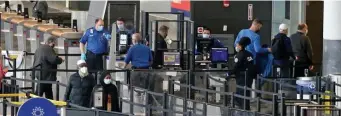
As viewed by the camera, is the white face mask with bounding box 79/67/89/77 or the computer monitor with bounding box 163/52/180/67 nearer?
the white face mask with bounding box 79/67/89/77

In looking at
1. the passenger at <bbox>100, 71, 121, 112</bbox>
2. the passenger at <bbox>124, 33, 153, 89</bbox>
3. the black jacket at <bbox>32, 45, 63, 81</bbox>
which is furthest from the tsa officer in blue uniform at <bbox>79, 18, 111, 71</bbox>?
the passenger at <bbox>100, 71, 121, 112</bbox>

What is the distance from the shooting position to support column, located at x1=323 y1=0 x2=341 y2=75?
77.2 ft

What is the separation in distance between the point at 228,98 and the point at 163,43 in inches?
193

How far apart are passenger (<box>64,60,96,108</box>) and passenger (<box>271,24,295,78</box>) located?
14.1ft

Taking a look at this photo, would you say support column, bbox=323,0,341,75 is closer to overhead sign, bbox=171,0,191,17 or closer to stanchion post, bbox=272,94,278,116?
stanchion post, bbox=272,94,278,116

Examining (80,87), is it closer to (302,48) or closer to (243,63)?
(243,63)

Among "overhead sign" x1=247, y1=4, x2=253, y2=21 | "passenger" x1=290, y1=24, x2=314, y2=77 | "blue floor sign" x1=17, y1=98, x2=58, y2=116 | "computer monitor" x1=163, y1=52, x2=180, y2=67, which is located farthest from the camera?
"overhead sign" x1=247, y1=4, x2=253, y2=21

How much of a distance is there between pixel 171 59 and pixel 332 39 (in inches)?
146

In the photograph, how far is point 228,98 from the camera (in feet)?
70.3

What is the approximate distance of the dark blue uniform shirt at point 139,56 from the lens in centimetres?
2434

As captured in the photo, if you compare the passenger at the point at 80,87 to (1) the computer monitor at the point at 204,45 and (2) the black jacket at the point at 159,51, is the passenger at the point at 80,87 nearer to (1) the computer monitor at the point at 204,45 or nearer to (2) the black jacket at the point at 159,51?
(2) the black jacket at the point at 159,51

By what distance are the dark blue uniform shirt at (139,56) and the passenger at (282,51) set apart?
2553mm

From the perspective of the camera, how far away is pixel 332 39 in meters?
23.6

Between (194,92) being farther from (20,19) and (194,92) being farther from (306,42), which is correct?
(20,19)
